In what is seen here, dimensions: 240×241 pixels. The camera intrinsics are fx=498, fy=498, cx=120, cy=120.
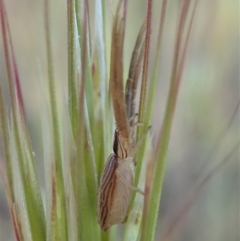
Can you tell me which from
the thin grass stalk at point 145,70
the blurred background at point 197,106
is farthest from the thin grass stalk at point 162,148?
the blurred background at point 197,106

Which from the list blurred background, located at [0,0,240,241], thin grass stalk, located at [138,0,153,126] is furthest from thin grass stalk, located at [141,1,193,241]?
blurred background, located at [0,0,240,241]

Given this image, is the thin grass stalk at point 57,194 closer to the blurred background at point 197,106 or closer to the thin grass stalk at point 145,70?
the thin grass stalk at point 145,70

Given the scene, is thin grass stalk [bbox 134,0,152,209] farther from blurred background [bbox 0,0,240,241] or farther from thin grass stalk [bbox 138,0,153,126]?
blurred background [bbox 0,0,240,241]

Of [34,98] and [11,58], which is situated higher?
[11,58]

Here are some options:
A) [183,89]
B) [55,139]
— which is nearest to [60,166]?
[55,139]

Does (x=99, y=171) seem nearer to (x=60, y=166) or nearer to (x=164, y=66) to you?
(x=60, y=166)

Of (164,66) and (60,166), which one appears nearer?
(60,166)
